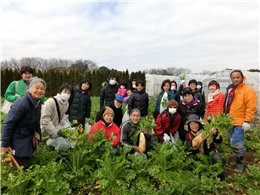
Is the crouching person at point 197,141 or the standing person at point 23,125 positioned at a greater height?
the standing person at point 23,125

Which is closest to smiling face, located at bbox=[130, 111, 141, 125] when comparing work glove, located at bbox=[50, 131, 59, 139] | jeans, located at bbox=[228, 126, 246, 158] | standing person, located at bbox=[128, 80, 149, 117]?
standing person, located at bbox=[128, 80, 149, 117]

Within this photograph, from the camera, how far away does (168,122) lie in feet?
18.3

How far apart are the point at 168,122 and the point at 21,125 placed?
3368 mm

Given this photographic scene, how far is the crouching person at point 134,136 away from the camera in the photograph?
4.84m

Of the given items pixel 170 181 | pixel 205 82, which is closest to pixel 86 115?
pixel 170 181

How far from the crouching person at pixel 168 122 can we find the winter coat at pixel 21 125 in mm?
2948

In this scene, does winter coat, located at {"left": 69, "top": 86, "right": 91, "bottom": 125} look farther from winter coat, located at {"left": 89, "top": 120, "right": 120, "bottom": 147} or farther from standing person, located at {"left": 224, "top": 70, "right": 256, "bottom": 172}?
standing person, located at {"left": 224, "top": 70, "right": 256, "bottom": 172}

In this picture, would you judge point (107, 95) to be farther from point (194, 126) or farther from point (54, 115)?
point (194, 126)

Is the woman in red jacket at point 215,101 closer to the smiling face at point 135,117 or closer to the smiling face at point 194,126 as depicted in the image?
the smiling face at point 194,126

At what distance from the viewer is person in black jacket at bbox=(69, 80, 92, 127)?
588cm

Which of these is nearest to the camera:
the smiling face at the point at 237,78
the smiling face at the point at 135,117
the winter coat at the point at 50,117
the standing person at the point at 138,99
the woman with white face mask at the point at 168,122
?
the winter coat at the point at 50,117

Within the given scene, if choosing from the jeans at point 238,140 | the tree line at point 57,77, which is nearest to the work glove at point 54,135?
the jeans at point 238,140

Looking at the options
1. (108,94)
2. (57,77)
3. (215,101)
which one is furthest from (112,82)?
(57,77)

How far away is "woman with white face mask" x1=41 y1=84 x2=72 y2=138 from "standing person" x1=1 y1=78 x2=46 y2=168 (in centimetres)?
40
